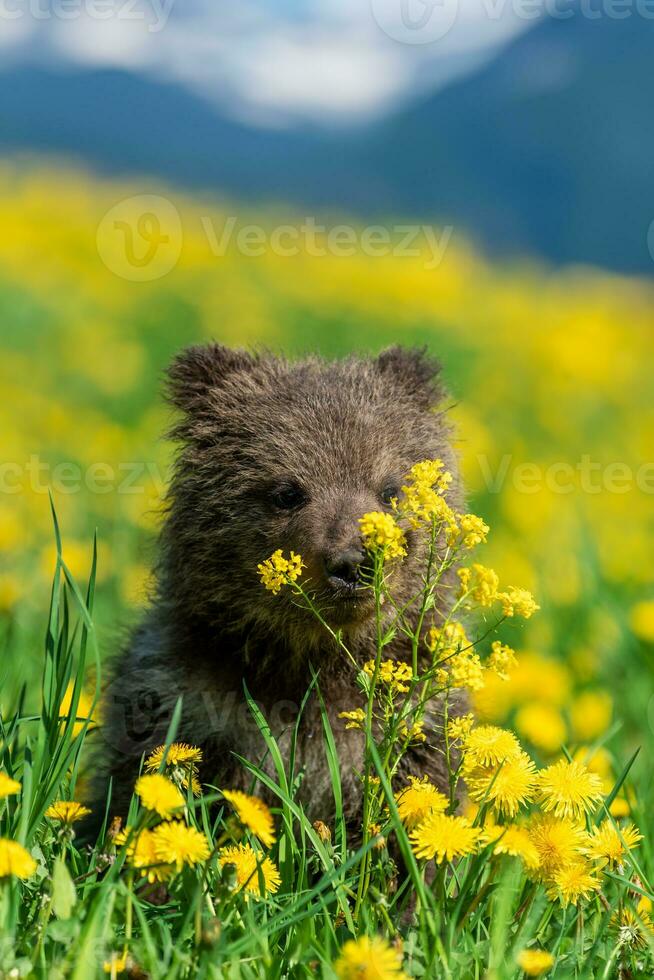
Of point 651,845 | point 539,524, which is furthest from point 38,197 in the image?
point 651,845

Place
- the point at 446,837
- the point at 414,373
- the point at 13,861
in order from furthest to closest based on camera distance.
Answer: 1. the point at 414,373
2. the point at 446,837
3. the point at 13,861

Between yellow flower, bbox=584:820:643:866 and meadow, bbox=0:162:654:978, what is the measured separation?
0.27 feet

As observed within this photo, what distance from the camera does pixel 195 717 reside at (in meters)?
3.76

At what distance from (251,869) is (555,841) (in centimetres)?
74

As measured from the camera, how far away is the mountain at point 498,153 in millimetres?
31766

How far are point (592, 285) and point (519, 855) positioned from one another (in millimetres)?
20626

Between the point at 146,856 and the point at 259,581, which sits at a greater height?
the point at 259,581

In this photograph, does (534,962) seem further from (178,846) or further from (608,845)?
(178,846)

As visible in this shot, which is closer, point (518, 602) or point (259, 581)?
point (518, 602)

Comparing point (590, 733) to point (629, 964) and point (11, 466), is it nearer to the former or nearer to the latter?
point (629, 964)

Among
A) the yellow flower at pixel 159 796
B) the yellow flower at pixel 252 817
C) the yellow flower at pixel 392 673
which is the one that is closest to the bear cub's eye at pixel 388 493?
the yellow flower at pixel 392 673

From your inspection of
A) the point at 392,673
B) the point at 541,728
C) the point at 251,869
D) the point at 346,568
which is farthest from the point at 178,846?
the point at 541,728

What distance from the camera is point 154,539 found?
181 inches

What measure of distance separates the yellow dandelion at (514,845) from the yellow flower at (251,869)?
1.80 ft
